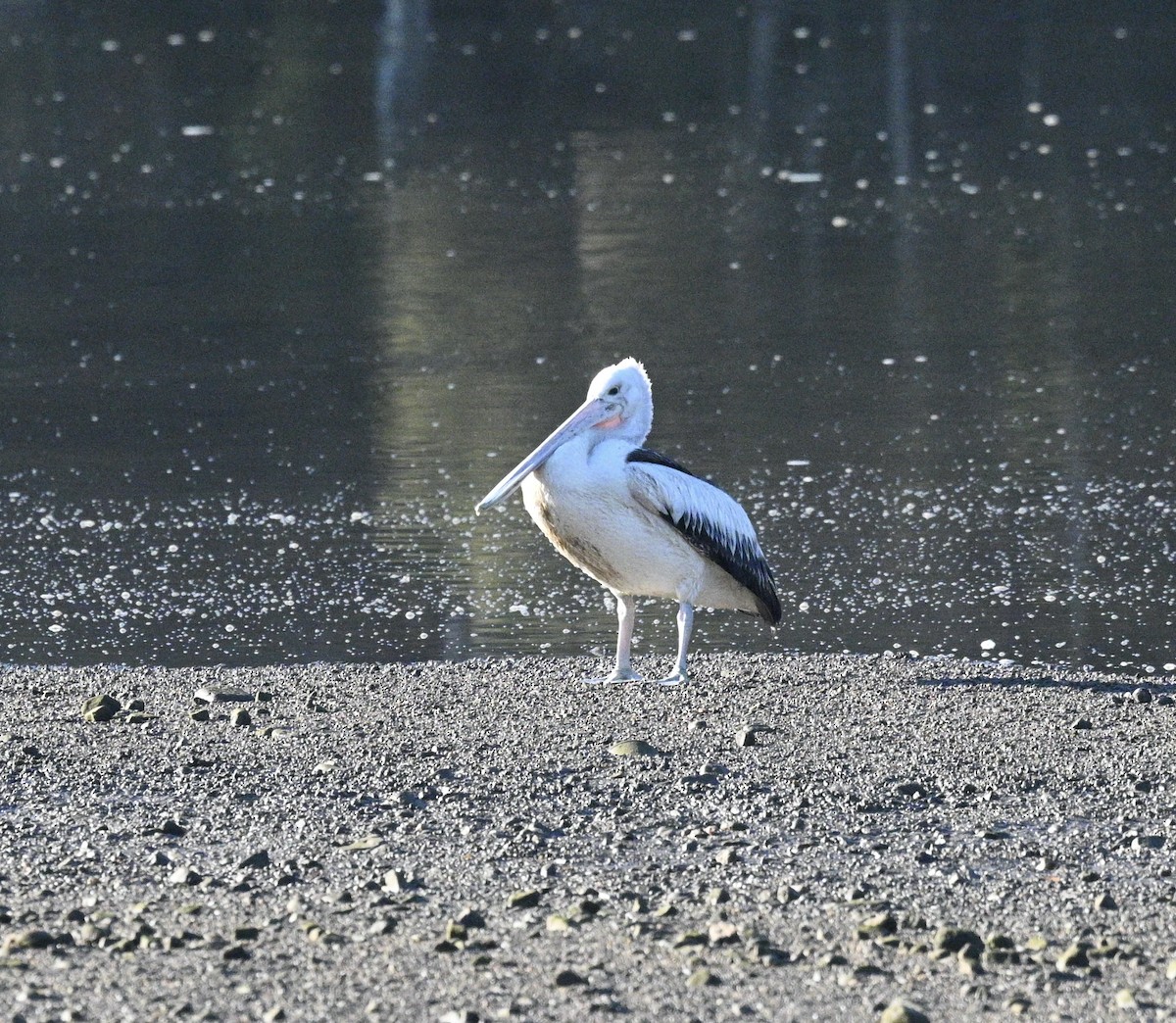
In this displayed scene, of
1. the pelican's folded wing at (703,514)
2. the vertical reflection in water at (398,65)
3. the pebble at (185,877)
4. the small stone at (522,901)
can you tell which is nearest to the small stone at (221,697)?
the pelican's folded wing at (703,514)

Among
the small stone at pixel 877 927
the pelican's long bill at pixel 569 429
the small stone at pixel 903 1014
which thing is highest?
the pelican's long bill at pixel 569 429

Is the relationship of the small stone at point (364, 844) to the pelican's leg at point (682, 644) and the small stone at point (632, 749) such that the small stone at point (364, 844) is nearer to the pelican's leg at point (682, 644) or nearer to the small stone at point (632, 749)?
the small stone at point (632, 749)

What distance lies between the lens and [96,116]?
83.6ft

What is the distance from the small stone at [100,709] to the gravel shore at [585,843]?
20mm

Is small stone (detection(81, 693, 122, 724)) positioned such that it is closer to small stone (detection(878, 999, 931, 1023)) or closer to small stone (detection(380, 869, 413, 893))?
small stone (detection(380, 869, 413, 893))

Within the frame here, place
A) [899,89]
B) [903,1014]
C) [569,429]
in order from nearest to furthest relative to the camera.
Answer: [903,1014] < [569,429] < [899,89]

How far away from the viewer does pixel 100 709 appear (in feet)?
22.8

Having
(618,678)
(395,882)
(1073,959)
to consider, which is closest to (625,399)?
(618,678)

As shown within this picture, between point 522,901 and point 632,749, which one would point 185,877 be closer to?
point 522,901

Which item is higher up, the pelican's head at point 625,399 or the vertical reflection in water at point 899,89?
the pelican's head at point 625,399

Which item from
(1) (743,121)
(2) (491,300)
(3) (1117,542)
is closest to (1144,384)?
(3) (1117,542)

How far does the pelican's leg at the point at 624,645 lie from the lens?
24.6ft

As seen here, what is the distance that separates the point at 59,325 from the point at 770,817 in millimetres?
9648

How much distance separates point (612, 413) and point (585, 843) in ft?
7.92
